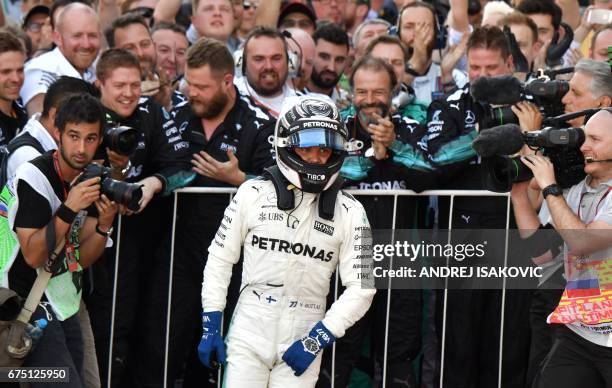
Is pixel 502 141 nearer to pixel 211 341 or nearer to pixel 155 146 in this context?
pixel 211 341

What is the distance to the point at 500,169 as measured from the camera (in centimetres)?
638

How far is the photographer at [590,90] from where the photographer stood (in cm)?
678

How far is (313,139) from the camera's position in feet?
19.7

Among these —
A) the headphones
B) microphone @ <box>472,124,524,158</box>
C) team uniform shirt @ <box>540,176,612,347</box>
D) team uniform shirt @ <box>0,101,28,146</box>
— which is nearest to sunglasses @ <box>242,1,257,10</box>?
the headphones

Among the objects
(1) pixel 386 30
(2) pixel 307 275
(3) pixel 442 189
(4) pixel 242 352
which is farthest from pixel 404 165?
(1) pixel 386 30

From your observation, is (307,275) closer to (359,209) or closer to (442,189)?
(359,209)

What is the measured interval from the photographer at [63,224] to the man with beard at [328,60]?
303cm

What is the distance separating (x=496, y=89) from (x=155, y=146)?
2.29 m

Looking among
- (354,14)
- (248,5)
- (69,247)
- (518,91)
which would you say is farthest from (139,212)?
(354,14)

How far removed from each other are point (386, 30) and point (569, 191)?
3923mm

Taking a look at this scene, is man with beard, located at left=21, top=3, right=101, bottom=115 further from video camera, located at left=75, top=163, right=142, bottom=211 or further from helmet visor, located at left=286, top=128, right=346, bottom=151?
helmet visor, located at left=286, top=128, right=346, bottom=151

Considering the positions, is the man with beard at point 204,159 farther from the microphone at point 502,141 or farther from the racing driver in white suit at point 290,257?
the microphone at point 502,141

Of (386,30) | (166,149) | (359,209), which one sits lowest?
(359,209)

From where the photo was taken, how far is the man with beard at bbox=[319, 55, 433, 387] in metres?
7.28
